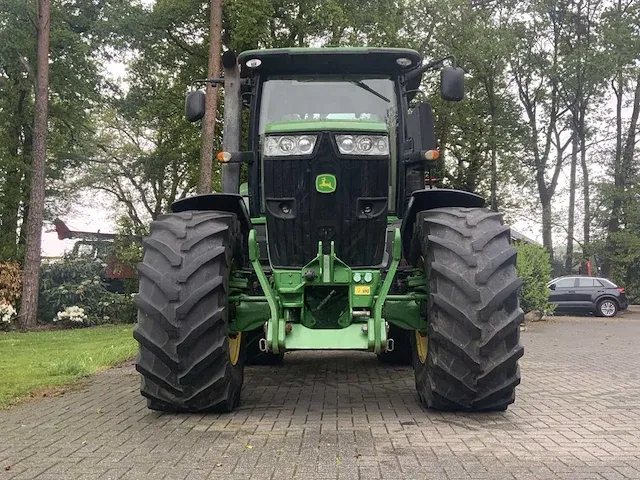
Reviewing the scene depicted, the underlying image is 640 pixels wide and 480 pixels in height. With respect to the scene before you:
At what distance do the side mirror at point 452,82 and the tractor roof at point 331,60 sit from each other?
313 millimetres

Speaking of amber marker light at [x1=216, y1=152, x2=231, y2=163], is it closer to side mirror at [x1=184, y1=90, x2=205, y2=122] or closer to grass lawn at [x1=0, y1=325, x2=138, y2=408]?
side mirror at [x1=184, y1=90, x2=205, y2=122]

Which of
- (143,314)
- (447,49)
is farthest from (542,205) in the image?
(143,314)

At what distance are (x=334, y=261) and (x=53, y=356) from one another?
23.6ft

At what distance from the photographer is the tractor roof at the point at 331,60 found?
6.00 metres

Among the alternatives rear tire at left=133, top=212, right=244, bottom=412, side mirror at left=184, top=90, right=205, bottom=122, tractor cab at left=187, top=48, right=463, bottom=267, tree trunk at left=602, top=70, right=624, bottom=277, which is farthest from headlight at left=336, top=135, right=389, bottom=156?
tree trunk at left=602, top=70, right=624, bottom=277

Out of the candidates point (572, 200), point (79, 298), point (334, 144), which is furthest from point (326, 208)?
point (572, 200)

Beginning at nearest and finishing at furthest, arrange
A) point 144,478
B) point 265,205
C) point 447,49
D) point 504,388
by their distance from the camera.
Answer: point 144,478 < point 504,388 < point 265,205 < point 447,49

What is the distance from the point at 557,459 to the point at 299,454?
155 centimetres

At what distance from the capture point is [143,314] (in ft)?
16.5

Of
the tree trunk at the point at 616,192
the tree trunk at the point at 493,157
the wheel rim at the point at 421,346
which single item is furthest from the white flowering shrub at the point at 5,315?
the tree trunk at the point at 616,192

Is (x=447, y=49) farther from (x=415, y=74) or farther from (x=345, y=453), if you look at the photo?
(x=345, y=453)

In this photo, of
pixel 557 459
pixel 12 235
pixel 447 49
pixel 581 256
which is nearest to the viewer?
pixel 557 459

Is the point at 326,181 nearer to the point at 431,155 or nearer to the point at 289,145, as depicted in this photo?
the point at 289,145

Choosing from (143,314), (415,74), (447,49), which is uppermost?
(447,49)
